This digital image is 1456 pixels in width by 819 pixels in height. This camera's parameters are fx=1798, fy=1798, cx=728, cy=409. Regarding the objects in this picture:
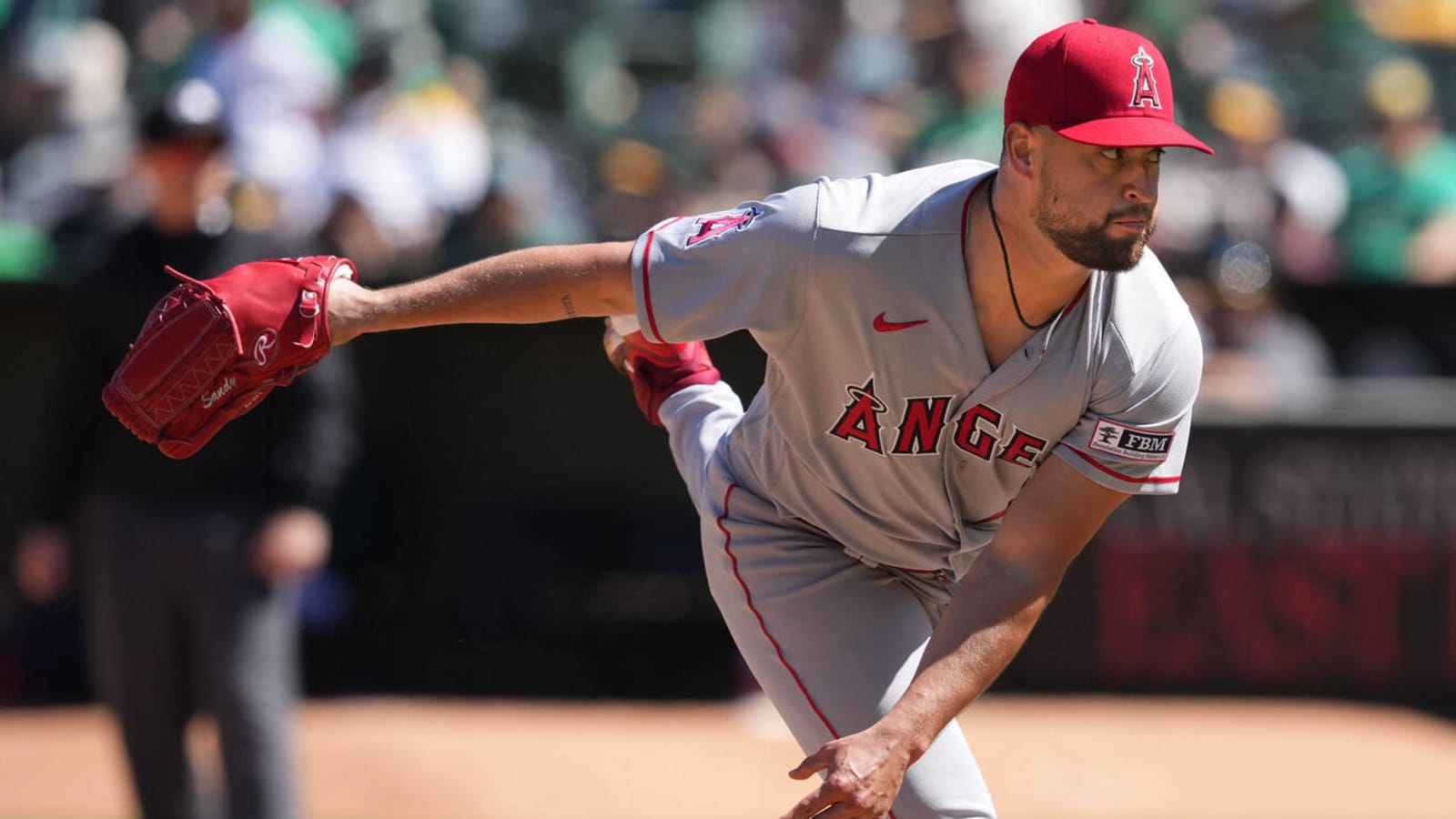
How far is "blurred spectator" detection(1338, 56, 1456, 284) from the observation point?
29.5ft

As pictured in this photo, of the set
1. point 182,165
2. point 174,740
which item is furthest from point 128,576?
point 182,165

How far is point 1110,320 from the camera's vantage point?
3.24 m

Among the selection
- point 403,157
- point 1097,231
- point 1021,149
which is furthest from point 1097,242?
point 403,157

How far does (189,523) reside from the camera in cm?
502

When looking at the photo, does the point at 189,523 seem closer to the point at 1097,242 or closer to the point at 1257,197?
the point at 1097,242

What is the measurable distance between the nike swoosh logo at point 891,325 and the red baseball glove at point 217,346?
3.22 ft

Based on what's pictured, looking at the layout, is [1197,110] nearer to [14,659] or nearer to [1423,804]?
[1423,804]

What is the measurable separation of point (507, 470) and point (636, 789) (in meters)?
1.72

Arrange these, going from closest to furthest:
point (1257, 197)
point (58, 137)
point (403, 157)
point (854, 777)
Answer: point (854, 777)
point (403, 157)
point (1257, 197)
point (58, 137)

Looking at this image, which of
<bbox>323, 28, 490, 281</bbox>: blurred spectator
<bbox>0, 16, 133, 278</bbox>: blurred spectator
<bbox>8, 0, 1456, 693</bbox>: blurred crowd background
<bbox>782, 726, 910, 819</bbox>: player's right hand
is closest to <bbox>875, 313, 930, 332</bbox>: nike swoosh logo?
<bbox>782, 726, 910, 819</bbox>: player's right hand

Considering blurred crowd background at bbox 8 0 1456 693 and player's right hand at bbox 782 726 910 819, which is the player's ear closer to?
player's right hand at bbox 782 726 910 819

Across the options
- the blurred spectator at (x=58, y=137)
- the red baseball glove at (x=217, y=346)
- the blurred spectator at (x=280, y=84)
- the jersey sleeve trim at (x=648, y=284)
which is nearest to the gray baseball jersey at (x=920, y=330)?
the jersey sleeve trim at (x=648, y=284)

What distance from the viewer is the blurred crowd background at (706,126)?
27.3ft

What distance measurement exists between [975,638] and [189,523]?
2.68 meters
